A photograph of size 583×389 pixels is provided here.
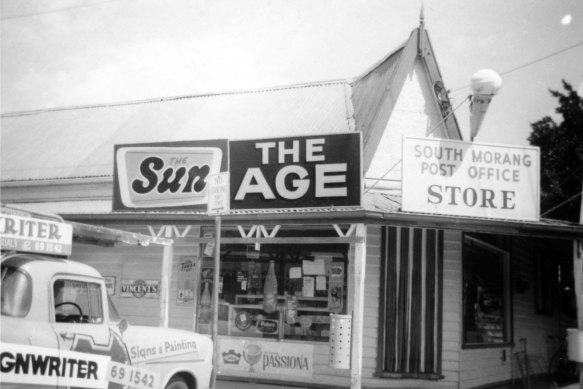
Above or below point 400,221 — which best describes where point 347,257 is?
below

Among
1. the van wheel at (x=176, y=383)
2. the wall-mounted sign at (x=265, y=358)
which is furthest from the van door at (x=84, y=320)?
the wall-mounted sign at (x=265, y=358)

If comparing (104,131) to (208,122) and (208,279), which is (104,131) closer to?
(208,122)

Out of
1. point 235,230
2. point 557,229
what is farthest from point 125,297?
point 557,229

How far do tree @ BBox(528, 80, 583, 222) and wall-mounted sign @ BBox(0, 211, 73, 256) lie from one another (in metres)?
15.4

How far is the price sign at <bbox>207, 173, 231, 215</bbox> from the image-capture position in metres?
6.92

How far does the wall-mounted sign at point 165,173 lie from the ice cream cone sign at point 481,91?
4877mm

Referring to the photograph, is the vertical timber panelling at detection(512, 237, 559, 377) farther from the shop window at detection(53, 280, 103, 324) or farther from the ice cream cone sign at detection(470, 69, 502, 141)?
the shop window at detection(53, 280, 103, 324)

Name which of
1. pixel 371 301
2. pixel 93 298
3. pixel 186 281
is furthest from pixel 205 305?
pixel 93 298

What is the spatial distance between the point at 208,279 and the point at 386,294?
11.7 feet

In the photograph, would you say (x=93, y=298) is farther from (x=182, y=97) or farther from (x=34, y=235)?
(x=182, y=97)

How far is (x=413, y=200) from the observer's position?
9.79 m

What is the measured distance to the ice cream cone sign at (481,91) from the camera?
36.5 ft

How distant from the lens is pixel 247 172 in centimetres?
1063

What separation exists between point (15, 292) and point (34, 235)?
2.03 ft
